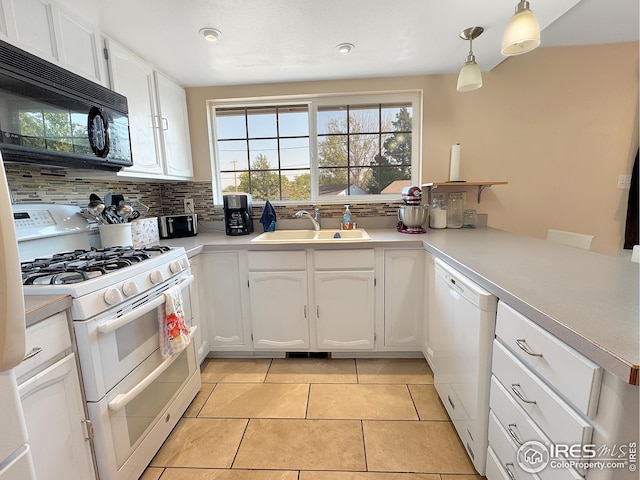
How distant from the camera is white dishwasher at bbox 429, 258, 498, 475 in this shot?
109cm

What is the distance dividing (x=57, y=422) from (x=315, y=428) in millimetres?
1079

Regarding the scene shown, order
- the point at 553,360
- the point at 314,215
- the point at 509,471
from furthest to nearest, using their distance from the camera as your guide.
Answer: the point at 314,215 → the point at 509,471 → the point at 553,360

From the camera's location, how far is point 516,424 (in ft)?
3.00

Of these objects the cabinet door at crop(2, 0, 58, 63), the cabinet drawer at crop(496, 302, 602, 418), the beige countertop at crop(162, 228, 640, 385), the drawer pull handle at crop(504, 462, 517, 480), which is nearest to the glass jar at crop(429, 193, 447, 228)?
the beige countertop at crop(162, 228, 640, 385)

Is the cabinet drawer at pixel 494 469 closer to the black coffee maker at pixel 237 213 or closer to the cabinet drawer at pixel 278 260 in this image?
the cabinet drawer at pixel 278 260

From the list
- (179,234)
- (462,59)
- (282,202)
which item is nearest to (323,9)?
(462,59)

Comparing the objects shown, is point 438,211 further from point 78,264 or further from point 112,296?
point 78,264

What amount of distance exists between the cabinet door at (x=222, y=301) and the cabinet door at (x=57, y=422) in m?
1.04

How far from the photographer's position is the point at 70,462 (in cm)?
96

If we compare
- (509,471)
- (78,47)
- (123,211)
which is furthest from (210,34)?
(509,471)

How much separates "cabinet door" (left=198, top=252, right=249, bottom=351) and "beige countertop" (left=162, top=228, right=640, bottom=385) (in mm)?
213

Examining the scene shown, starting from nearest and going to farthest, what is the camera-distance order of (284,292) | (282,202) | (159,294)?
(159,294) < (284,292) < (282,202)

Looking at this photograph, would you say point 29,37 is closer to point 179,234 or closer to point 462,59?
point 179,234

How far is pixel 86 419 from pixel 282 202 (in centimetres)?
186
